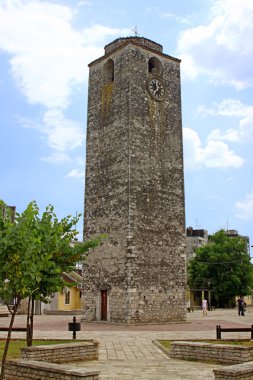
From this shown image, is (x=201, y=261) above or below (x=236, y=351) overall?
above

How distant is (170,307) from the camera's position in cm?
2675

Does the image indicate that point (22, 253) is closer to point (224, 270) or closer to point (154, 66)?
point (154, 66)

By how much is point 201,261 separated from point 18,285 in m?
48.3

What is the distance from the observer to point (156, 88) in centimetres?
2942

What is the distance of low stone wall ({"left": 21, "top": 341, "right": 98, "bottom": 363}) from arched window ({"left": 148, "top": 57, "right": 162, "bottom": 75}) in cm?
2228

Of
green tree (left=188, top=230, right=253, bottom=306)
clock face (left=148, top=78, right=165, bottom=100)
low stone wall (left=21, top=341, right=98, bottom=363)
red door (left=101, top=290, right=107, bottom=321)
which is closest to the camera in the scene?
low stone wall (left=21, top=341, right=98, bottom=363)

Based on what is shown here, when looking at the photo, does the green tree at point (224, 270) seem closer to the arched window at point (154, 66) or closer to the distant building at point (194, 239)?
the arched window at point (154, 66)

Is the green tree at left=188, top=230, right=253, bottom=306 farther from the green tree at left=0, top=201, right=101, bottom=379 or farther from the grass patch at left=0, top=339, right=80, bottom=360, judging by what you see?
the green tree at left=0, top=201, right=101, bottom=379

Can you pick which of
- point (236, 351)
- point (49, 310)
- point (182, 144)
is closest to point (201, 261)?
point (49, 310)

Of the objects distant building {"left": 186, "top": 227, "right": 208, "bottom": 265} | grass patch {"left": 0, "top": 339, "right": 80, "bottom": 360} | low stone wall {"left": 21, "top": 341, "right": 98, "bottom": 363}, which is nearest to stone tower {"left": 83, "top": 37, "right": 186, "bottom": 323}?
grass patch {"left": 0, "top": 339, "right": 80, "bottom": 360}

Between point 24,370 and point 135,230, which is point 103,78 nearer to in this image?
point 135,230

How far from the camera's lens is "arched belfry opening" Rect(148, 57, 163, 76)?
3028cm

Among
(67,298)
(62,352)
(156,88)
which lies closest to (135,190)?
(156,88)

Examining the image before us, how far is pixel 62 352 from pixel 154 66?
77.5 feet
